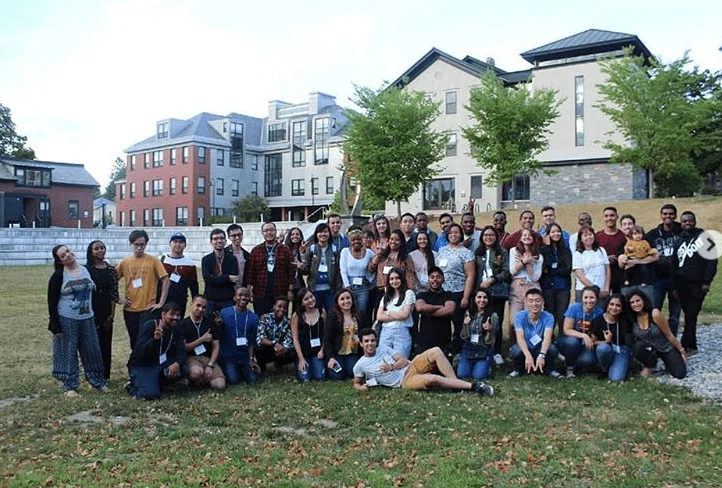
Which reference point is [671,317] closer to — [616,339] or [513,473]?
[616,339]

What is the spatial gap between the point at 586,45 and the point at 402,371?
3079cm

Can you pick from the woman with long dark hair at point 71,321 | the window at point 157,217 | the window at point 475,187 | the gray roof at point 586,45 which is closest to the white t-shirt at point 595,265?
the woman with long dark hair at point 71,321

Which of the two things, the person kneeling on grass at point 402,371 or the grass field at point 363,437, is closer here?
the grass field at point 363,437

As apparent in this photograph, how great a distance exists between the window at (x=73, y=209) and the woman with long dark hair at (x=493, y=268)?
50.7 m

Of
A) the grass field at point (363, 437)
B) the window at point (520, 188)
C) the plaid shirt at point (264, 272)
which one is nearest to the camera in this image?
the grass field at point (363, 437)

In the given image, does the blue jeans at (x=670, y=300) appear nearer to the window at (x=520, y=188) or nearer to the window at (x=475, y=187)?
the window at (x=520, y=188)

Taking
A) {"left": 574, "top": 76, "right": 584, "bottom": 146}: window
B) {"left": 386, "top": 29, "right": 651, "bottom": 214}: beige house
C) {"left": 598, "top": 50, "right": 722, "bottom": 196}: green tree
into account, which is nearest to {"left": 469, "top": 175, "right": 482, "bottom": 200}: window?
{"left": 386, "top": 29, "right": 651, "bottom": 214}: beige house

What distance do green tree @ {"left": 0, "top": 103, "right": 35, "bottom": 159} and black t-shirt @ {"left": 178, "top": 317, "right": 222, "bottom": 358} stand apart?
55.2 m

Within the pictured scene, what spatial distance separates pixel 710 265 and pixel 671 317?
937 mm

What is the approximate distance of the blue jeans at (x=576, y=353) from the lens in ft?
25.9

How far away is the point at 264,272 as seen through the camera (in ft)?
29.0

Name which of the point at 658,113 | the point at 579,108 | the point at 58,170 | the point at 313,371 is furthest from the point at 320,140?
the point at 313,371

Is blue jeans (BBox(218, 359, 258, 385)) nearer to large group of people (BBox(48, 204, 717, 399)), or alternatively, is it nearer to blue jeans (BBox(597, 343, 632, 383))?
large group of people (BBox(48, 204, 717, 399))

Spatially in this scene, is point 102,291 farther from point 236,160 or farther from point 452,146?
point 236,160
